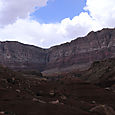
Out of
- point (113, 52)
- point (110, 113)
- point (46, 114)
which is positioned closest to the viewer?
point (46, 114)

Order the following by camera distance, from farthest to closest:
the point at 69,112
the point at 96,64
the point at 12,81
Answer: the point at 96,64 → the point at 12,81 → the point at 69,112

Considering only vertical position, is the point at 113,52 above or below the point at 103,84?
above

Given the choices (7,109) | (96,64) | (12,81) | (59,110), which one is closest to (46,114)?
(59,110)

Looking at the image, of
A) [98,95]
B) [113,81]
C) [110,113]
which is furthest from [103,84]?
[110,113]

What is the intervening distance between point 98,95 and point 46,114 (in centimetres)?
2649

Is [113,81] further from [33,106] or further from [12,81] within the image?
[33,106]

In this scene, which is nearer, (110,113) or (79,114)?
(79,114)

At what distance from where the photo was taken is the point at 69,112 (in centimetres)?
1622

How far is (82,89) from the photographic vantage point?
46469 millimetres

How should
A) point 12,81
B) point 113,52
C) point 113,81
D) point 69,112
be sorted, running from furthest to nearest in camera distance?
point 113,52
point 113,81
point 12,81
point 69,112

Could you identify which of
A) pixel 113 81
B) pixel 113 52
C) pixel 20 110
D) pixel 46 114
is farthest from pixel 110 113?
pixel 113 52

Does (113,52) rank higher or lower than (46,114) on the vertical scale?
higher

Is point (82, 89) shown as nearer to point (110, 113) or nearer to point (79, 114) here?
point (110, 113)

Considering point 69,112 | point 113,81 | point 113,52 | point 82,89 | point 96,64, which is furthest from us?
point 113,52
